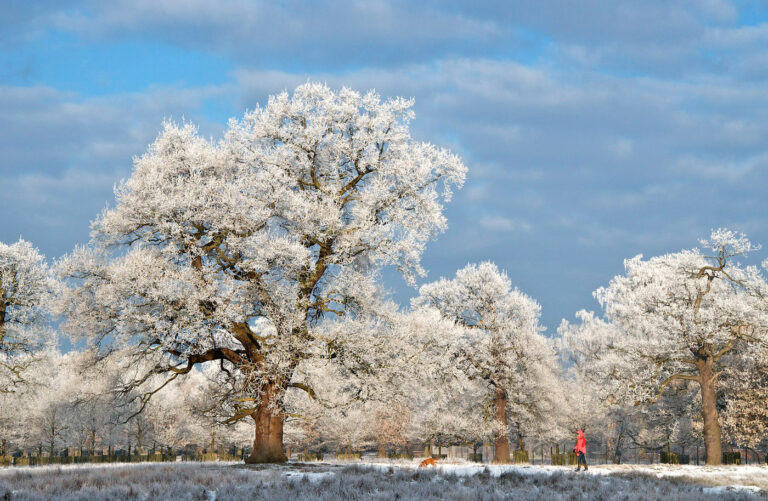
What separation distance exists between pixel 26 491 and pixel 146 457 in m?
54.6

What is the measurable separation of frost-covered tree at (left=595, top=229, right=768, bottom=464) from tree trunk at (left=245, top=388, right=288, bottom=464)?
21.0m

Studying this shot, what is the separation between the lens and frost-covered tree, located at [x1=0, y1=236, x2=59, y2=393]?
38.0 metres

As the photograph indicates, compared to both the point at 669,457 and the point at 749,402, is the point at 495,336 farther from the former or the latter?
the point at 749,402

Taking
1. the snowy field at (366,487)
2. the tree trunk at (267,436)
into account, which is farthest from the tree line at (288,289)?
the snowy field at (366,487)

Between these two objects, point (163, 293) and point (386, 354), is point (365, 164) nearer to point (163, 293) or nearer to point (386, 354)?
point (386, 354)

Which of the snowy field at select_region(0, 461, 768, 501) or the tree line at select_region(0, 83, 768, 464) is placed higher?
the tree line at select_region(0, 83, 768, 464)

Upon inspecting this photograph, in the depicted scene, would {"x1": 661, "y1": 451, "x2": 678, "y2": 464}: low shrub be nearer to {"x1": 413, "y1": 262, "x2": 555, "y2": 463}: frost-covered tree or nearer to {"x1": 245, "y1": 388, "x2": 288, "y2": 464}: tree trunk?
{"x1": 413, "y1": 262, "x2": 555, "y2": 463}: frost-covered tree

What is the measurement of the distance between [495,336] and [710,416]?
568 inches

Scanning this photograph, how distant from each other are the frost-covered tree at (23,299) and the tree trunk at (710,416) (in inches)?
1493

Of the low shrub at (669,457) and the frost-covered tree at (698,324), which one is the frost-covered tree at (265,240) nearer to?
the frost-covered tree at (698,324)

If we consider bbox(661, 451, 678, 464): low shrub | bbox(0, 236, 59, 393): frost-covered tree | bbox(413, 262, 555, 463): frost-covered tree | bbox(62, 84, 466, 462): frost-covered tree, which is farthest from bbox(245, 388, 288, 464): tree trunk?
bbox(661, 451, 678, 464): low shrub

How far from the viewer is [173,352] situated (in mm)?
29375

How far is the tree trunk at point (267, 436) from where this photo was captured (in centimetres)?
3080

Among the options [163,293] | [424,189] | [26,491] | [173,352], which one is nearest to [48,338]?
[173,352]
